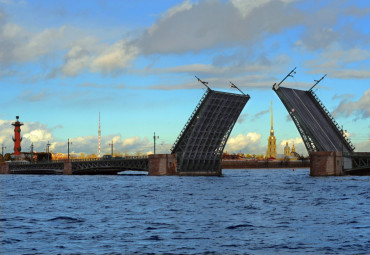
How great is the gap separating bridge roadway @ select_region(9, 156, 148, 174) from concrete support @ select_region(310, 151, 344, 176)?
23572 millimetres

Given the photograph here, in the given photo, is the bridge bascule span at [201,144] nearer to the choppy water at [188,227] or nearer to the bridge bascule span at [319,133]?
the bridge bascule span at [319,133]

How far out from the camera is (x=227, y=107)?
76188 millimetres

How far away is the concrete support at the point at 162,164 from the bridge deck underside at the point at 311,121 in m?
17.8

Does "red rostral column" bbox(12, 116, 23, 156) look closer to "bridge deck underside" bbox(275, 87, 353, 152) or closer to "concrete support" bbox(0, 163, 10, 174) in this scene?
"concrete support" bbox(0, 163, 10, 174)

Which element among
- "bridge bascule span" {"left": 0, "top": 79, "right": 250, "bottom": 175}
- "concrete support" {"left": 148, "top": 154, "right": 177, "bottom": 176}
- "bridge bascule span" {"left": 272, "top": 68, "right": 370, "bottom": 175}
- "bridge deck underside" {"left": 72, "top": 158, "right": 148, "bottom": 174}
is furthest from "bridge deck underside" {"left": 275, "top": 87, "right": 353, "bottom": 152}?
"bridge deck underside" {"left": 72, "top": 158, "right": 148, "bottom": 174}

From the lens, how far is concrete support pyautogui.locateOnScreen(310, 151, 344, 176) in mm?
79875

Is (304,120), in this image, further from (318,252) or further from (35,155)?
(35,155)

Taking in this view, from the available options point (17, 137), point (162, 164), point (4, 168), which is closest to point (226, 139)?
point (162, 164)

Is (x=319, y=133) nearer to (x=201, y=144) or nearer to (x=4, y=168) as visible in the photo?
(x=201, y=144)

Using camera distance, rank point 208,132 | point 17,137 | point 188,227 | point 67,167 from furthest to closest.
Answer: point 17,137 < point 67,167 < point 208,132 < point 188,227

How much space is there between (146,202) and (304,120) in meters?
38.0

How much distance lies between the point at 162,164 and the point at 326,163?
2166 centimetres

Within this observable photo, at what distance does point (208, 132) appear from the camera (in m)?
79.2

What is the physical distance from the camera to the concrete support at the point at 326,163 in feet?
262
